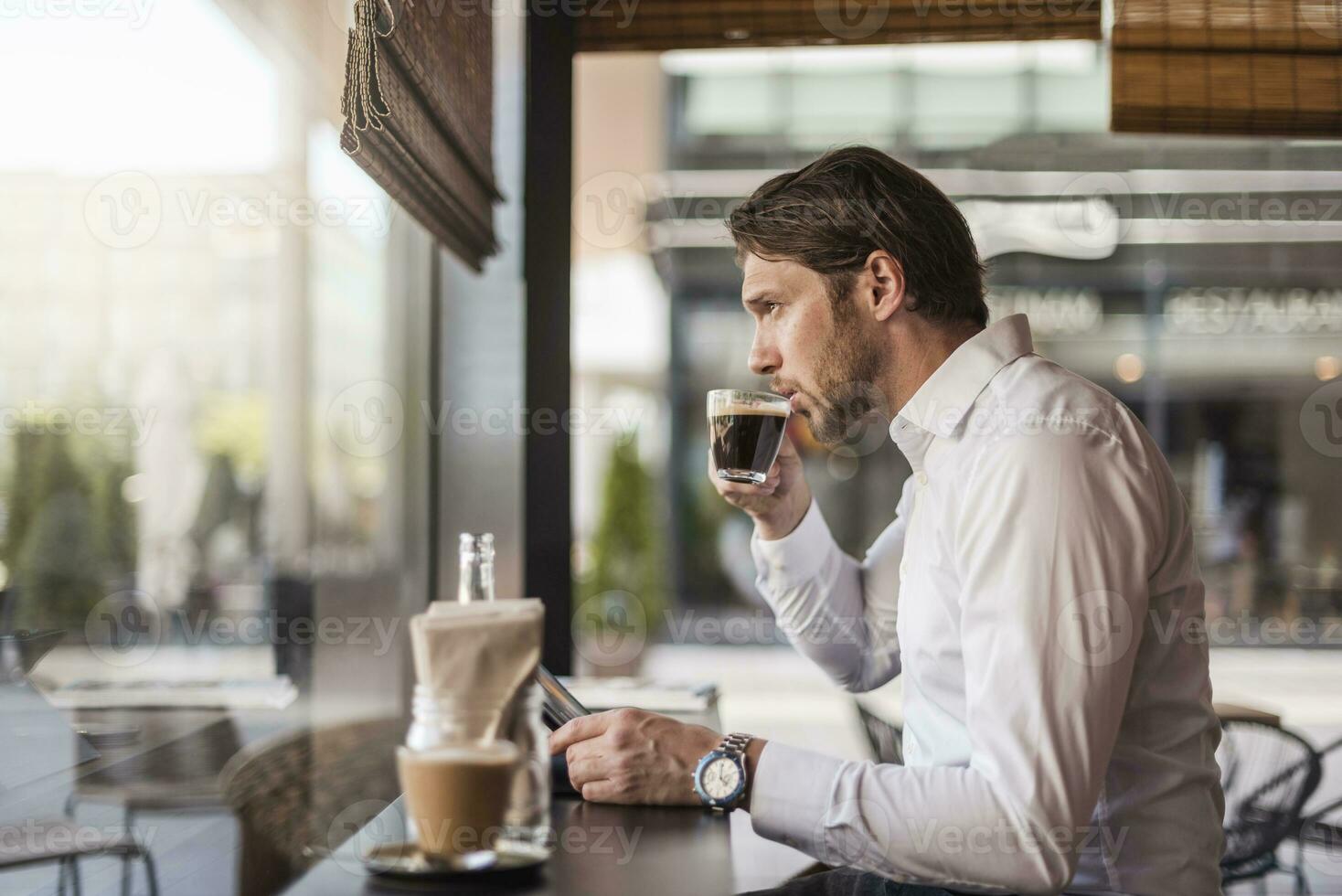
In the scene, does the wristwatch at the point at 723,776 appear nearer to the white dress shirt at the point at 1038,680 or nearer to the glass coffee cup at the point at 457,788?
the white dress shirt at the point at 1038,680

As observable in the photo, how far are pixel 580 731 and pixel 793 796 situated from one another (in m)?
0.28

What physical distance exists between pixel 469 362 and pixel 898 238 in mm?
2346

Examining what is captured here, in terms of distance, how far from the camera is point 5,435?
186cm

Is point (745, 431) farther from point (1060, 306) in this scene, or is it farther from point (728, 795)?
point (1060, 306)

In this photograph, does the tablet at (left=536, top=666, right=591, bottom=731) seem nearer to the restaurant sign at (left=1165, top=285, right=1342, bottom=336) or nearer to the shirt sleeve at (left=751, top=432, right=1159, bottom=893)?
the shirt sleeve at (left=751, top=432, right=1159, bottom=893)

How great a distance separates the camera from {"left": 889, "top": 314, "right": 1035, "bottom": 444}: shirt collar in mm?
1624

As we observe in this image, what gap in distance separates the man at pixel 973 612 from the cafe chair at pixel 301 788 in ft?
3.77

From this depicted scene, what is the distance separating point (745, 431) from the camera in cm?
181
